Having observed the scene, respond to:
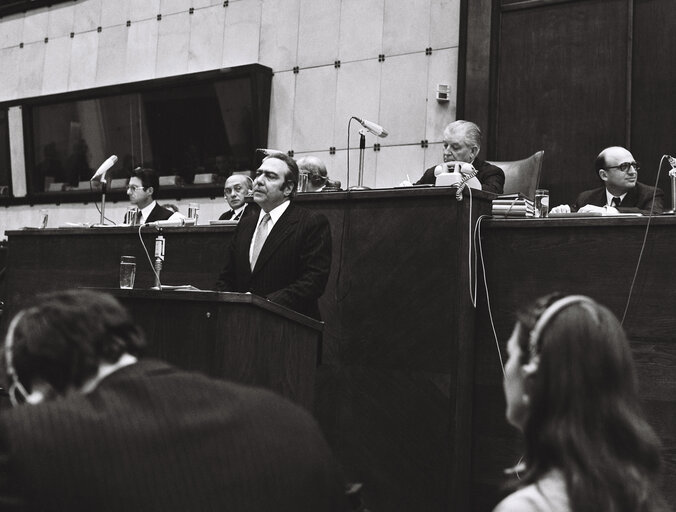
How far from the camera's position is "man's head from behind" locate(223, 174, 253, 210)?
21.8 feet

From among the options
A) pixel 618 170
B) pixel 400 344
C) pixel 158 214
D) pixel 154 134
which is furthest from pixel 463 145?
pixel 154 134

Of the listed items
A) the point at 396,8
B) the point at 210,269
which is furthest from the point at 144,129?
the point at 210,269

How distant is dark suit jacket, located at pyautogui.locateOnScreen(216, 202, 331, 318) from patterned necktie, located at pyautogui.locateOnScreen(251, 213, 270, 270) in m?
0.03

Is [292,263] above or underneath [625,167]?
underneath

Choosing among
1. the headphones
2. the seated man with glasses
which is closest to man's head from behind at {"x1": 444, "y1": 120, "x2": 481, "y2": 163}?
the seated man with glasses

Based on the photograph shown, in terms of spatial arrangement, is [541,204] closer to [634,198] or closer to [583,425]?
[634,198]

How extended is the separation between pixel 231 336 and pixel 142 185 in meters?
3.43

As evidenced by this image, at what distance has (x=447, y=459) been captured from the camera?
3.92 m

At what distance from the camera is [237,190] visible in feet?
22.0

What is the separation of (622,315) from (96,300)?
9.40 feet

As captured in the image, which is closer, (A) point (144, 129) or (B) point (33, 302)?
(B) point (33, 302)

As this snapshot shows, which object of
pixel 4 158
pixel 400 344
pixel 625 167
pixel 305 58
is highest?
pixel 305 58

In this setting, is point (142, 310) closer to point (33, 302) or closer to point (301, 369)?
point (301, 369)

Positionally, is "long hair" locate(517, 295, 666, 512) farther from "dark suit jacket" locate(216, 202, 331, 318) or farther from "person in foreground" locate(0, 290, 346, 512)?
"dark suit jacket" locate(216, 202, 331, 318)
